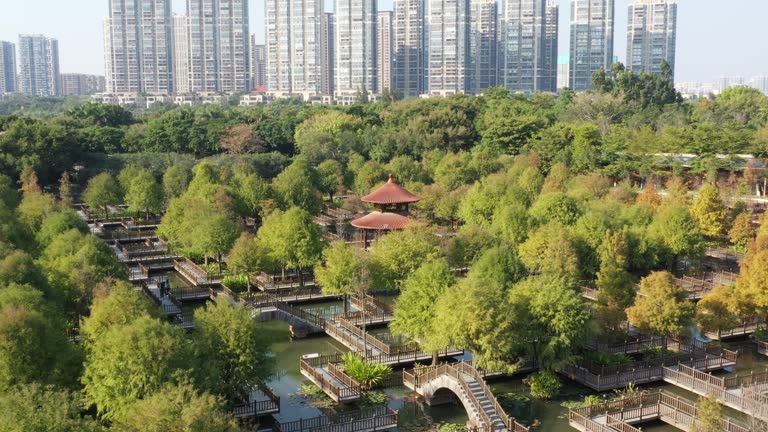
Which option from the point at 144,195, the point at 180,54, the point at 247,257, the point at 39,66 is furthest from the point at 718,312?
the point at 39,66

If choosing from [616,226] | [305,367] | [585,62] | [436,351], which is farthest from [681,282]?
[585,62]

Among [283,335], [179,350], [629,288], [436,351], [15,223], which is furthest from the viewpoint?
[15,223]

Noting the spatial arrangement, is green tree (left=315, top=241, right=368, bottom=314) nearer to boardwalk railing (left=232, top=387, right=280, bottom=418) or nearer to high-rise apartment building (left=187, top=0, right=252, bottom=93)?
boardwalk railing (left=232, top=387, right=280, bottom=418)

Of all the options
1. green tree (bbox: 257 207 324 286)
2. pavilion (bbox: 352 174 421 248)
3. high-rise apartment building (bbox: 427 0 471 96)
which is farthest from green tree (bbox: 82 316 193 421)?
high-rise apartment building (bbox: 427 0 471 96)

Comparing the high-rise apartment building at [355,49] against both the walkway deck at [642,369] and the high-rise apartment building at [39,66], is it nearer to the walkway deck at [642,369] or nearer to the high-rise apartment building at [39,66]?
the high-rise apartment building at [39,66]

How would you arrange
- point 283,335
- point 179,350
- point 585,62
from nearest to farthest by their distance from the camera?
point 179,350 < point 283,335 < point 585,62

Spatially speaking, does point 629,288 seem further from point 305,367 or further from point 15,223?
point 15,223
